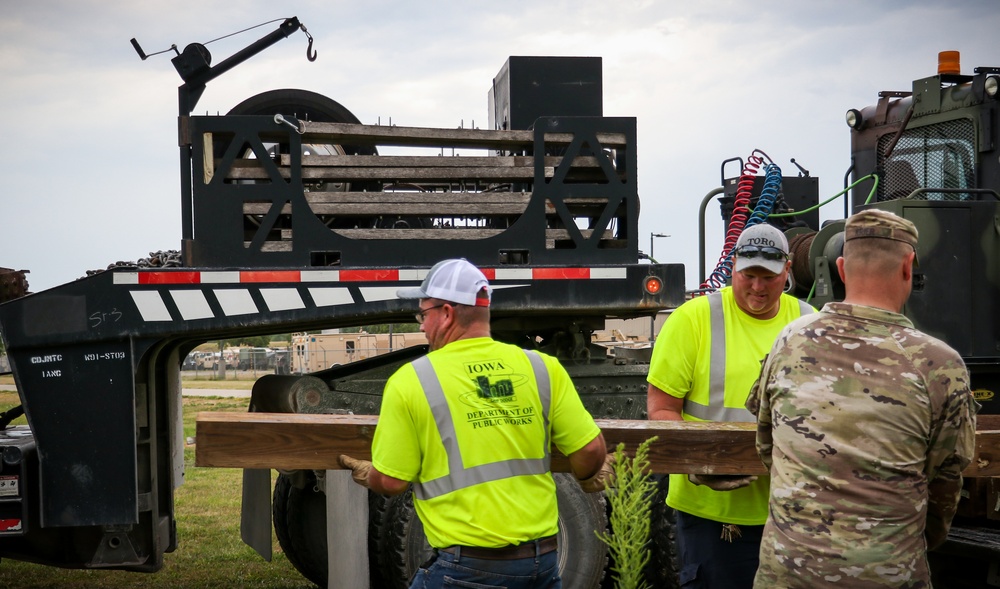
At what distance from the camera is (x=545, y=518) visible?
3.37m

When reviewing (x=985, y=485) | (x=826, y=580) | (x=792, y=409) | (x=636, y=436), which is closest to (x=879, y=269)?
(x=792, y=409)

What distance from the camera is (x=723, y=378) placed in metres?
4.04

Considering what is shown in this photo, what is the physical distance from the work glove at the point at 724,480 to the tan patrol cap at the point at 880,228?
1.16 metres

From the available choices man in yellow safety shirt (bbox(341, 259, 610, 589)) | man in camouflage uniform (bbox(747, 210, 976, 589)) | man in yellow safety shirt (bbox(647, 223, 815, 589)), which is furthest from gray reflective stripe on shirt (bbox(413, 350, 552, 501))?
man in yellow safety shirt (bbox(647, 223, 815, 589))

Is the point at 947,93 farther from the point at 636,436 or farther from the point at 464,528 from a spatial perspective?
the point at 464,528

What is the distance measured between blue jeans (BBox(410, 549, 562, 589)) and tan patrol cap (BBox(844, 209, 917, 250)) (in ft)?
4.57

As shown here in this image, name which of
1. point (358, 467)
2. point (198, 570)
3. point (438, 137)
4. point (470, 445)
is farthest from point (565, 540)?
point (198, 570)

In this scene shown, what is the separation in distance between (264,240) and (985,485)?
4.04m

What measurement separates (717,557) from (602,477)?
70cm

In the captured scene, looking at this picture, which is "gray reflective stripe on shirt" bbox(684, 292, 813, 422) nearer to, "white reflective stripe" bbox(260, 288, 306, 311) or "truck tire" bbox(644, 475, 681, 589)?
"truck tire" bbox(644, 475, 681, 589)

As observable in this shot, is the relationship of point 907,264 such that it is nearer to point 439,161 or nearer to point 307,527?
point 439,161

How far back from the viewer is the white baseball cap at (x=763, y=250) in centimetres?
392

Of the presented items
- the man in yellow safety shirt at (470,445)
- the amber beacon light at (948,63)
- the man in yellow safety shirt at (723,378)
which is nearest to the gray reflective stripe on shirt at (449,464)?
the man in yellow safety shirt at (470,445)

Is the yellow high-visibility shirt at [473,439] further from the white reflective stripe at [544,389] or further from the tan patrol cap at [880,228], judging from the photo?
the tan patrol cap at [880,228]
